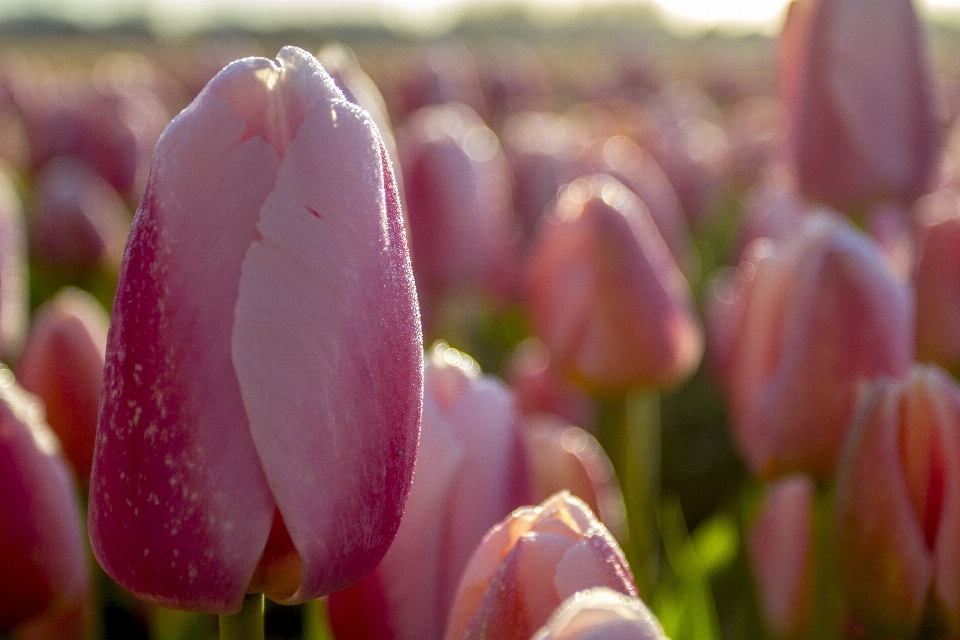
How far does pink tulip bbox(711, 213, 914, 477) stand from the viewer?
74 cm

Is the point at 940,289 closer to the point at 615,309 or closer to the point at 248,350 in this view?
the point at 615,309

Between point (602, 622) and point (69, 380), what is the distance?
68cm

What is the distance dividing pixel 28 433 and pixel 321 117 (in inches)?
12.8

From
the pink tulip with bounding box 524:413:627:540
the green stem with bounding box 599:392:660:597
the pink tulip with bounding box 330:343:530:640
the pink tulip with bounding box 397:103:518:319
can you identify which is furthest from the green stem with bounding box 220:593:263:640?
the pink tulip with bounding box 397:103:518:319

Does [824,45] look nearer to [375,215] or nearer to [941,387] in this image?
[941,387]

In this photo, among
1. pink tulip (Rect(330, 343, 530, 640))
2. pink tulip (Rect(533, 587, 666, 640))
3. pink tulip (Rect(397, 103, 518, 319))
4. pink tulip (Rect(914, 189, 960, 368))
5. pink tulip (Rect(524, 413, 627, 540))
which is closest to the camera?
pink tulip (Rect(533, 587, 666, 640))

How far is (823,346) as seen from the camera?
75cm

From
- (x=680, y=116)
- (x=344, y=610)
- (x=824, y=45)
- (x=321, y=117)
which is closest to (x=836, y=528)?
(x=344, y=610)

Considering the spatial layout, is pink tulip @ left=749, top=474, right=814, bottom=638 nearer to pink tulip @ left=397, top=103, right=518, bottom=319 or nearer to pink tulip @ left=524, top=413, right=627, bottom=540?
pink tulip @ left=524, top=413, right=627, bottom=540

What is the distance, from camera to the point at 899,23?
1.00 meters

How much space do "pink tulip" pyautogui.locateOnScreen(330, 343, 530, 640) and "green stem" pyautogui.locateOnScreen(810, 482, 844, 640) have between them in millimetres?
236

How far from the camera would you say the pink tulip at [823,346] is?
29.1 inches

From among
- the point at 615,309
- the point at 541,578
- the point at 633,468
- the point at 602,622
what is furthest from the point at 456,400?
the point at 633,468

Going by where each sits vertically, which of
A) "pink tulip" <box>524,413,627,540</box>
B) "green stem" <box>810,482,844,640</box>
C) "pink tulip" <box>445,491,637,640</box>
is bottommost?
"green stem" <box>810,482,844,640</box>
